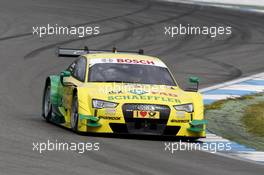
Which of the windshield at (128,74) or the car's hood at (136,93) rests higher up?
the windshield at (128,74)

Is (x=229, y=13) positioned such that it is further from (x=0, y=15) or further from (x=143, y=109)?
(x=143, y=109)

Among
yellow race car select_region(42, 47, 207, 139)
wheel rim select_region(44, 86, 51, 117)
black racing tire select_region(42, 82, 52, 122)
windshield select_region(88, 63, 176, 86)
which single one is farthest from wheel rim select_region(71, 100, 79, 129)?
wheel rim select_region(44, 86, 51, 117)

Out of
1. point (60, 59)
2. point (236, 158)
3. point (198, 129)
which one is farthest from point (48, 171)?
point (60, 59)

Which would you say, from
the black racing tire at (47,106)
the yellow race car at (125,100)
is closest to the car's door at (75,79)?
the yellow race car at (125,100)

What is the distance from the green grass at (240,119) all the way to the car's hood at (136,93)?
1.04m

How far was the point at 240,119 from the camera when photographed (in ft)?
58.7

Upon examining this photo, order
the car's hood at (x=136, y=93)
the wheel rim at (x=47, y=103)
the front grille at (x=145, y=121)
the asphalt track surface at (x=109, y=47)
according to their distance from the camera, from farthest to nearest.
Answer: the wheel rim at (x=47, y=103), the car's hood at (x=136, y=93), the front grille at (x=145, y=121), the asphalt track surface at (x=109, y=47)

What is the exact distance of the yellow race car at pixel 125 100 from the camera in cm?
1495

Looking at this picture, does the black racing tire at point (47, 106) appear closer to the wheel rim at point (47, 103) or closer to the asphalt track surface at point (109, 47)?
the wheel rim at point (47, 103)

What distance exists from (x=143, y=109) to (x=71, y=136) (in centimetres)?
107

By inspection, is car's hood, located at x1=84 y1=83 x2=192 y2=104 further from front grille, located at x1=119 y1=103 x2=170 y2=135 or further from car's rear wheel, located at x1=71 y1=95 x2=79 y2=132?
car's rear wheel, located at x1=71 y1=95 x2=79 y2=132

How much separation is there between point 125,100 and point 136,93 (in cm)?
33

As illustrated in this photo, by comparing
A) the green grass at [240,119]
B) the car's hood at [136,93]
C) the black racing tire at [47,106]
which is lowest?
the green grass at [240,119]

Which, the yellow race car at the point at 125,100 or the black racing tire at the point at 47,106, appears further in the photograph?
the black racing tire at the point at 47,106
